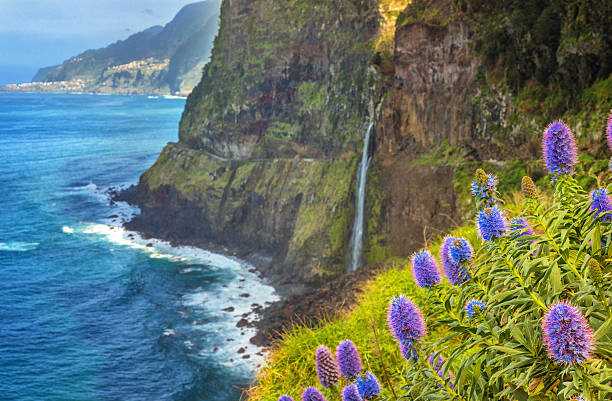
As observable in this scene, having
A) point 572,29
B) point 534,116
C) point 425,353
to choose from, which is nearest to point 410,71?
point 534,116

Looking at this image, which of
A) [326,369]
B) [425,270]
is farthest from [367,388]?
[425,270]

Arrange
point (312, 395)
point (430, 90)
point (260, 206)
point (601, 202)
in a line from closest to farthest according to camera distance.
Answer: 1. point (601, 202)
2. point (312, 395)
3. point (430, 90)
4. point (260, 206)

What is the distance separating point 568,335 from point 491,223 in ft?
8.48

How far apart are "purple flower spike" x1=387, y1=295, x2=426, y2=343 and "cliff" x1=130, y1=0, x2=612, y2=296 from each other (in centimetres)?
494

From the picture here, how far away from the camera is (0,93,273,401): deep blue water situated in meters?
51.6

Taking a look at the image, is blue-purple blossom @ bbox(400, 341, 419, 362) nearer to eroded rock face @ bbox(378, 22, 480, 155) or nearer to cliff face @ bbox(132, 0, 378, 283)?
eroded rock face @ bbox(378, 22, 480, 155)

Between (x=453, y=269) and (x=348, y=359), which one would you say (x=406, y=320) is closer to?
(x=453, y=269)

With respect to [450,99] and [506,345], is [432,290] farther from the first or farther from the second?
[450,99]

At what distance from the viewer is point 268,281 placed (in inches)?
2923

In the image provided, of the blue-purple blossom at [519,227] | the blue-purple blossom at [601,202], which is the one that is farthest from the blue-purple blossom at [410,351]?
the blue-purple blossom at [601,202]

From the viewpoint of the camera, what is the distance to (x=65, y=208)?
110938 mm

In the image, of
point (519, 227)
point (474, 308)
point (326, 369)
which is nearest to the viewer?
point (474, 308)

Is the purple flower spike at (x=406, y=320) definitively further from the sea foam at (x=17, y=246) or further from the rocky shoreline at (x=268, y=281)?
the sea foam at (x=17, y=246)

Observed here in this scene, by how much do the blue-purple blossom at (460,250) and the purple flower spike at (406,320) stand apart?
798 millimetres
